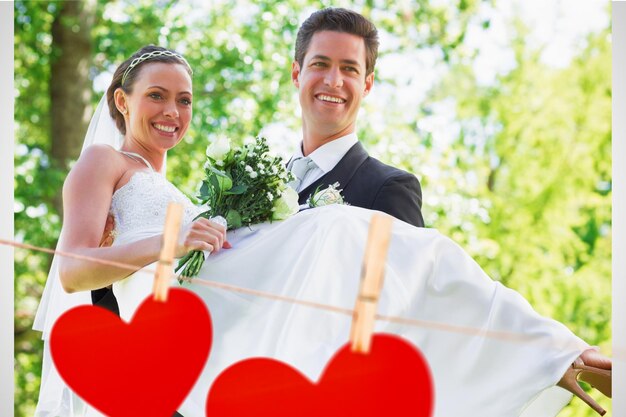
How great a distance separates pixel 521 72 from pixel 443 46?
2457mm

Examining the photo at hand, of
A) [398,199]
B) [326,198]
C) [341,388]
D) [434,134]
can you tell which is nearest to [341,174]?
[398,199]

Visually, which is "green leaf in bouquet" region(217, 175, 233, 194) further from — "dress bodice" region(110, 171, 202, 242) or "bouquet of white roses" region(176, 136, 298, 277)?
"dress bodice" region(110, 171, 202, 242)

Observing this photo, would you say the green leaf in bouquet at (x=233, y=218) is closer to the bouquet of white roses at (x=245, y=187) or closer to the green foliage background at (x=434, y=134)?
the bouquet of white roses at (x=245, y=187)

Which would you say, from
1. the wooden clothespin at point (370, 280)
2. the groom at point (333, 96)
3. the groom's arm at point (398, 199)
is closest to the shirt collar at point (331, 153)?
the groom at point (333, 96)

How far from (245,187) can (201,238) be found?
0.72ft

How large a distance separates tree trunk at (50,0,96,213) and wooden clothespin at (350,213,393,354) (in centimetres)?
645

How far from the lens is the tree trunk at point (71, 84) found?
738 cm

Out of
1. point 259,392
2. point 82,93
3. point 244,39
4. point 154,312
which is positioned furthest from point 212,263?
point 82,93

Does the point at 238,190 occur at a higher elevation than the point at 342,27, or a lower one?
lower

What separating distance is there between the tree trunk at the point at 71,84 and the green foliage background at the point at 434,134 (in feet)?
0.45

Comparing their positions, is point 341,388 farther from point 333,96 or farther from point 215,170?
point 333,96

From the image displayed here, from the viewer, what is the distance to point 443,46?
A: 24.1 ft

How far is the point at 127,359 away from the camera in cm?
161

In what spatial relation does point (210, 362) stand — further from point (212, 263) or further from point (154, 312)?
point (154, 312)
